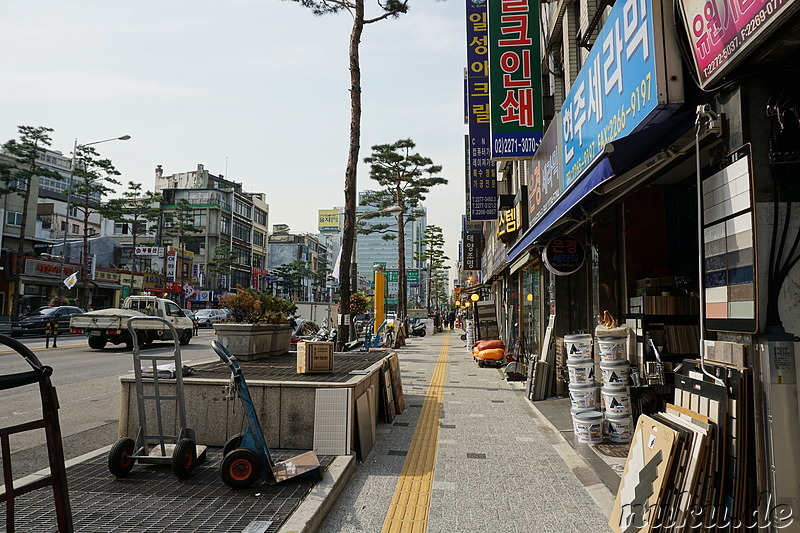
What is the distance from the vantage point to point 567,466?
5.61 metres

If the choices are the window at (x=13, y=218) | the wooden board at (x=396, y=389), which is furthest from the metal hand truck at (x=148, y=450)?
the window at (x=13, y=218)

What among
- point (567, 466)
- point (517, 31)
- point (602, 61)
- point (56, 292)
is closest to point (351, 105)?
point (517, 31)

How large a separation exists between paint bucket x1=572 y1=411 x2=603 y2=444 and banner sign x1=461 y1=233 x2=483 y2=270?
27.9 m

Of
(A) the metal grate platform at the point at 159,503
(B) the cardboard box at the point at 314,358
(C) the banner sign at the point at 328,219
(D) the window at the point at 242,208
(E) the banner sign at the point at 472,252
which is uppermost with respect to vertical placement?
(C) the banner sign at the point at 328,219

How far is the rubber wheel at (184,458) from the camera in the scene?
4.59 m

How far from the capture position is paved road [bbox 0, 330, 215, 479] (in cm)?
646

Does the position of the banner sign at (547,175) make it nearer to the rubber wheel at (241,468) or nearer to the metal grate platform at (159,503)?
the rubber wheel at (241,468)

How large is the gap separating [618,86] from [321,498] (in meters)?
4.77

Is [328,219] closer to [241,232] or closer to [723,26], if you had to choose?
[241,232]

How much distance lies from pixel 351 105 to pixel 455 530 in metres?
12.5

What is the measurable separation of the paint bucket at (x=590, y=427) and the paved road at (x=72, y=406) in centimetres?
624

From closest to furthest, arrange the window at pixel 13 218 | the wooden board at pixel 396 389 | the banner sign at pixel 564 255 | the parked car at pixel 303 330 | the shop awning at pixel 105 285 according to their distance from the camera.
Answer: the wooden board at pixel 396 389 → the banner sign at pixel 564 255 → the parked car at pixel 303 330 → the window at pixel 13 218 → the shop awning at pixel 105 285

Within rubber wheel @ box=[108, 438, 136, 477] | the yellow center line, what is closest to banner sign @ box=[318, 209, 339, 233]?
the yellow center line

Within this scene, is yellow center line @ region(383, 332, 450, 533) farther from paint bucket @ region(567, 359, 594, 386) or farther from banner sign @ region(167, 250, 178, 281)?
banner sign @ region(167, 250, 178, 281)
